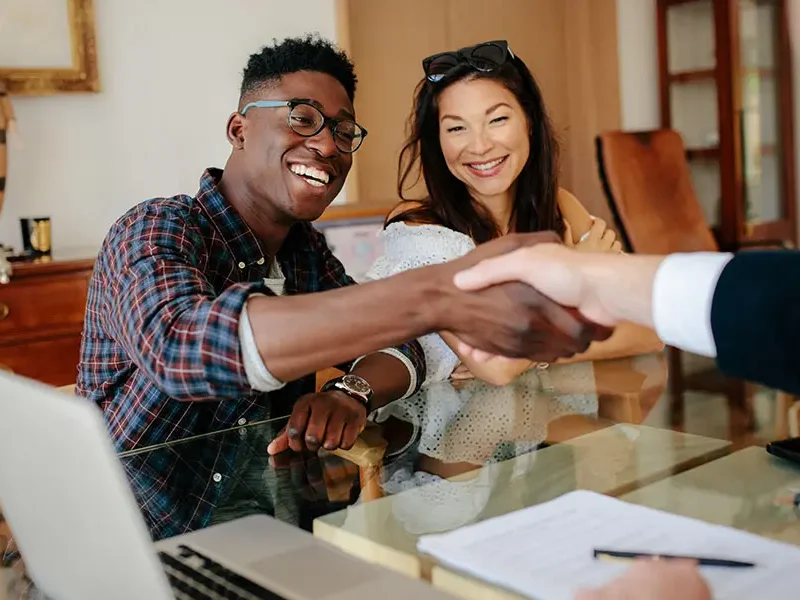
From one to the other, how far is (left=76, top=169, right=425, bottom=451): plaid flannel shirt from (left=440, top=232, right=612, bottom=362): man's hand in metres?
0.25

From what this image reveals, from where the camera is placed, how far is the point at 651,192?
157 inches

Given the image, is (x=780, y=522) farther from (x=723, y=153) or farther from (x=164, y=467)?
(x=723, y=153)

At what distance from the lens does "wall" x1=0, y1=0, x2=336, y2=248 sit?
3090 millimetres

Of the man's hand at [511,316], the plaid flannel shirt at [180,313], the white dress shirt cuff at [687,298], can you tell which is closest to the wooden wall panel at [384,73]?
the plaid flannel shirt at [180,313]

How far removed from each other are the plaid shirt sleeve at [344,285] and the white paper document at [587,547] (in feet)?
2.17

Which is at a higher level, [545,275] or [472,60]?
[472,60]

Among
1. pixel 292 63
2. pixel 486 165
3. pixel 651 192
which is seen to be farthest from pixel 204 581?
pixel 651 192

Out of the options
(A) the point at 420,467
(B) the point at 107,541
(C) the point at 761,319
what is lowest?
(A) the point at 420,467

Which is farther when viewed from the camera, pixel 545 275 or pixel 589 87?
pixel 589 87

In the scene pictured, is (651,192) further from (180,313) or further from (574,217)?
(180,313)

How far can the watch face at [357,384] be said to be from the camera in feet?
5.17

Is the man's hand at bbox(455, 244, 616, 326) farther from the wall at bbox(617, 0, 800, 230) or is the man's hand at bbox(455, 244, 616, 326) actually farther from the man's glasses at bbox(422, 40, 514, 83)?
the wall at bbox(617, 0, 800, 230)

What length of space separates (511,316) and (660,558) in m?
0.34

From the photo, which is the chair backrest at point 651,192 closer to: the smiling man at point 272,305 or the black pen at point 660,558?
the smiling man at point 272,305
